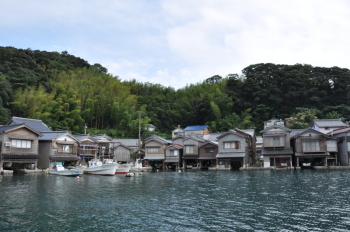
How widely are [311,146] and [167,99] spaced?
136 feet

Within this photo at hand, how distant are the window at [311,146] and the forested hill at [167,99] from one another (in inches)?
499

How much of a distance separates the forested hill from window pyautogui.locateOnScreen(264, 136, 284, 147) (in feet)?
43.9

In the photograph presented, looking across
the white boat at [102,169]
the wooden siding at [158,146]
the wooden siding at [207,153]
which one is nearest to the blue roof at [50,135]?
the white boat at [102,169]

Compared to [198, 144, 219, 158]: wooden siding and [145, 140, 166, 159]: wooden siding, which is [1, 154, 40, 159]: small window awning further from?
[198, 144, 219, 158]: wooden siding

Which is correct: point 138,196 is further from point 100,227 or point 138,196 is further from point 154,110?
point 154,110

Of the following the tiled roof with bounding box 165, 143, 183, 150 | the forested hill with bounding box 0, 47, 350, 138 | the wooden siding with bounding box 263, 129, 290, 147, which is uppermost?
the forested hill with bounding box 0, 47, 350, 138

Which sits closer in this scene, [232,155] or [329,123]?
[232,155]

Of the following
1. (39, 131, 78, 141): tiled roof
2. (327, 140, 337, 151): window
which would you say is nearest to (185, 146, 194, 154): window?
(39, 131, 78, 141): tiled roof

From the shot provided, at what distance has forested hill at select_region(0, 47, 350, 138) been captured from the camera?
50.3 meters

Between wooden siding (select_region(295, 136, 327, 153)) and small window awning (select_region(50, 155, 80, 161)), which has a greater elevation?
wooden siding (select_region(295, 136, 327, 153))

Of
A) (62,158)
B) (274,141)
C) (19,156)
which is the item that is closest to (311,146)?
(274,141)

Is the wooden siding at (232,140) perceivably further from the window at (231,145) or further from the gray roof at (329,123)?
the gray roof at (329,123)

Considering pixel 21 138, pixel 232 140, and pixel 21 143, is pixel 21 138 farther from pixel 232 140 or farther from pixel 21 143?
pixel 232 140

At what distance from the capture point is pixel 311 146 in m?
39.6
